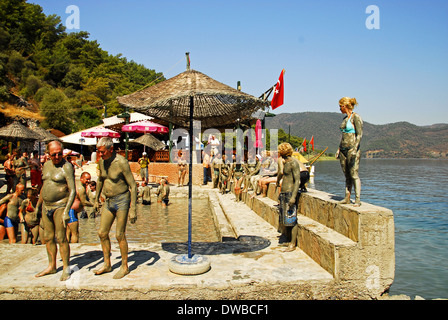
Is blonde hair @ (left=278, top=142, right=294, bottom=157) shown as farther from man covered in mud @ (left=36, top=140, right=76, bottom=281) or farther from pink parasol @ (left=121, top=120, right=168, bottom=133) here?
Answer: pink parasol @ (left=121, top=120, right=168, bottom=133)

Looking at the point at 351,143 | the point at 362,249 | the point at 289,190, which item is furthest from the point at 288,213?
the point at 351,143

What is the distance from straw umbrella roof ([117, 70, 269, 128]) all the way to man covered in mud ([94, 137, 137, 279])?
933 mm

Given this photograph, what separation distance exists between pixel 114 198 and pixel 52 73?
60496 mm

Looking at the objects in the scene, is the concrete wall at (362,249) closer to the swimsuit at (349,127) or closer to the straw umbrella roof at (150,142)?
the swimsuit at (349,127)

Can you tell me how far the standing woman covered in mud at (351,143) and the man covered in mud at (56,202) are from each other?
13.8 ft

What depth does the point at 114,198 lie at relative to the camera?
175 inches

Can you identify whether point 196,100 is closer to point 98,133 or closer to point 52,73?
point 98,133

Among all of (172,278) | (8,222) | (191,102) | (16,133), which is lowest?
(172,278)

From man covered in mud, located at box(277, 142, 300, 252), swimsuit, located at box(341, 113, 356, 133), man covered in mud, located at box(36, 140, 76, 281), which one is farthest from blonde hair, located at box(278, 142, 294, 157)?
man covered in mud, located at box(36, 140, 76, 281)

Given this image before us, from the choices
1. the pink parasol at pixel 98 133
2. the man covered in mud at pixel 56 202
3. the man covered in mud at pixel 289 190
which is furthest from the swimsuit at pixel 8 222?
the pink parasol at pixel 98 133

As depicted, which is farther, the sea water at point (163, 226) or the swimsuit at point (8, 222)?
the sea water at point (163, 226)

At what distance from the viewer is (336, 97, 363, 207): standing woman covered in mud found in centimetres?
509

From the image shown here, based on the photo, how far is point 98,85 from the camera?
173 ft

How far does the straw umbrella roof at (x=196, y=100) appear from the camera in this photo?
4625 mm
